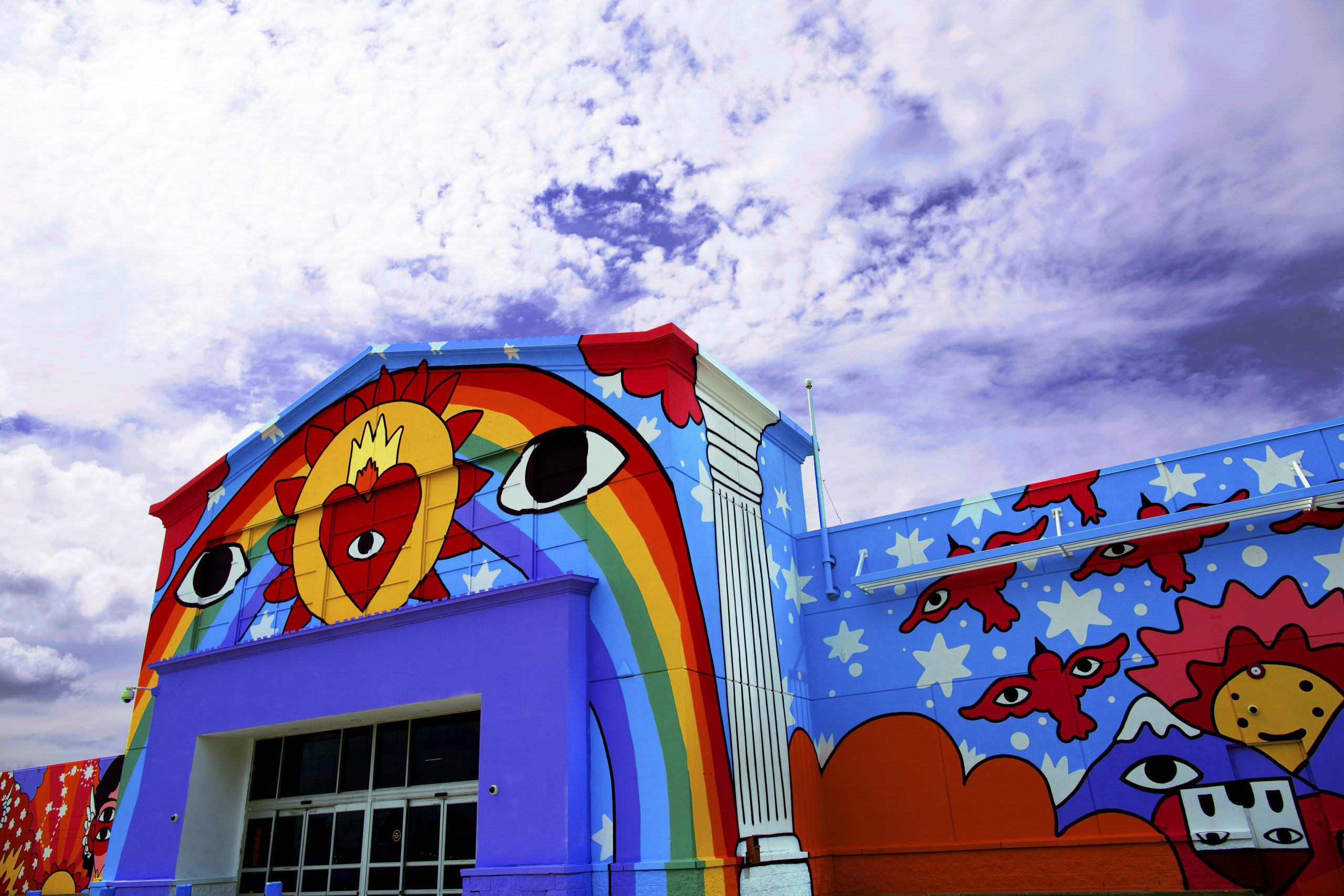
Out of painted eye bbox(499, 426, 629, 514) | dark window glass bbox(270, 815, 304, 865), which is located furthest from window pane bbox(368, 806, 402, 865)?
painted eye bbox(499, 426, 629, 514)

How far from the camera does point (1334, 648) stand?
986 cm

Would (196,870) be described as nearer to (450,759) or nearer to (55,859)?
(450,759)

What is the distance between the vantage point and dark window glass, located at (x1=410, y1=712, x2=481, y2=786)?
1223 centimetres

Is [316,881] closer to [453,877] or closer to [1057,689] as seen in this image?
[453,877]

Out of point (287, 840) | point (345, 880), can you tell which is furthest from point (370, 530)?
point (345, 880)

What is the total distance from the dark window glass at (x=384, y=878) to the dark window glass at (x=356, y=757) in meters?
1.13

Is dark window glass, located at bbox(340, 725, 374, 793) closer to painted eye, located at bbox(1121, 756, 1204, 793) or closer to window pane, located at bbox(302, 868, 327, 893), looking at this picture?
window pane, located at bbox(302, 868, 327, 893)

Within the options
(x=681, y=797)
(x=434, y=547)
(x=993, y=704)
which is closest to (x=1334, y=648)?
(x=993, y=704)

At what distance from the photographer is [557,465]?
489 inches

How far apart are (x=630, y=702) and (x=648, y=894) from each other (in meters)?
2.01

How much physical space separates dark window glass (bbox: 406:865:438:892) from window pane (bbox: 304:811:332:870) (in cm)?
175

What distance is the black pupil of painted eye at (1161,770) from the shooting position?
33.3 ft

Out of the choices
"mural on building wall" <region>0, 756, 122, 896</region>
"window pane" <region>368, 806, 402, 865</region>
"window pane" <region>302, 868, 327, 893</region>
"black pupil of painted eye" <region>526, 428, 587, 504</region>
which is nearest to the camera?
"black pupil of painted eye" <region>526, 428, 587, 504</region>

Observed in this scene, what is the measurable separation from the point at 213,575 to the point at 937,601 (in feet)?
40.0
